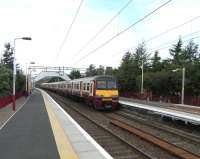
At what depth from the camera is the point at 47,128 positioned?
15.7 m

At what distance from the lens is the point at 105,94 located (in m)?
26.9

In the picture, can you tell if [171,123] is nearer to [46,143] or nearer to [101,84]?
[101,84]

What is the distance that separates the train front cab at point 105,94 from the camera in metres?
26.8

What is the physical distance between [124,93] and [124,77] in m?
5.15

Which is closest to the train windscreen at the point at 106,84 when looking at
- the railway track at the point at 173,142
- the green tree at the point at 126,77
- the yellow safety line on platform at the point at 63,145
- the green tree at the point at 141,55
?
the railway track at the point at 173,142

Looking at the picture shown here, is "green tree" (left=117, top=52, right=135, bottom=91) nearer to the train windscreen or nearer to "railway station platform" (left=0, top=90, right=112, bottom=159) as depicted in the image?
the train windscreen

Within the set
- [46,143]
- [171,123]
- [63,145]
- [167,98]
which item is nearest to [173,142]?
[63,145]

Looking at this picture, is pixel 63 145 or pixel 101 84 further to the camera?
pixel 101 84

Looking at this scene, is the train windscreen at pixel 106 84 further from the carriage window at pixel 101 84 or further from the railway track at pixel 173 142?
the railway track at pixel 173 142

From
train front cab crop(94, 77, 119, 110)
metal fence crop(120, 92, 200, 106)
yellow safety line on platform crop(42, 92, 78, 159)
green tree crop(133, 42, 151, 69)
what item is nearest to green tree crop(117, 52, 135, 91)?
metal fence crop(120, 92, 200, 106)

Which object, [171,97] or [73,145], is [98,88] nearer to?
[73,145]

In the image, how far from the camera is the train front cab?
26750 millimetres

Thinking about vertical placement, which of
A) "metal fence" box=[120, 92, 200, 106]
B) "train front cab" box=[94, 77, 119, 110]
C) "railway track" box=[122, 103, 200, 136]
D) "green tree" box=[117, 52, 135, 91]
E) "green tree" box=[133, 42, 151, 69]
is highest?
"green tree" box=[133, 42, 151, 69]

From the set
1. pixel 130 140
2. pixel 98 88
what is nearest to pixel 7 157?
pixel 130 140
